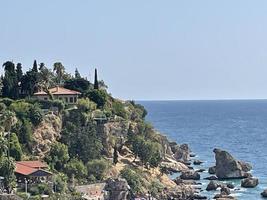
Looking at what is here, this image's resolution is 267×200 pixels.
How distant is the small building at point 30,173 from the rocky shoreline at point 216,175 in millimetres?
21818

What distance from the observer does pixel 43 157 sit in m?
Answer: 104

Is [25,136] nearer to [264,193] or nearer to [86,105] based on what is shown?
[86,105]

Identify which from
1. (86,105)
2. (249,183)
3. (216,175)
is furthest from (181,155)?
(86,105)

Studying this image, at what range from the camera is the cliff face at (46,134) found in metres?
106

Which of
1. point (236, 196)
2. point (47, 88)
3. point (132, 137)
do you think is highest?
point (47, 88)

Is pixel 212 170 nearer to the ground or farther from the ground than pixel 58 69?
nearer to the ground

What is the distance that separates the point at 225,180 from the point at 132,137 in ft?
63.0

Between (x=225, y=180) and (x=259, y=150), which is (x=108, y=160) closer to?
(x=225, y=180)

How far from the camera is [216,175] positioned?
5108 inches

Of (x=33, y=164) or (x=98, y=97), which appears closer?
(x=33, y=164)

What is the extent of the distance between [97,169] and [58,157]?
6046 mm

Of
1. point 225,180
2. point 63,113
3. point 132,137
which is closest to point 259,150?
point 225,180

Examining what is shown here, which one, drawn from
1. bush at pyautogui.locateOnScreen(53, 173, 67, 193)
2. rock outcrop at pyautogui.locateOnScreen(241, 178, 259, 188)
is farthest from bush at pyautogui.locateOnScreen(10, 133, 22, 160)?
rock outcrop at pyautogui.locateOnScreen(241, 178, 259, 188)

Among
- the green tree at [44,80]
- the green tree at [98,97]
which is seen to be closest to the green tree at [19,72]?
the green tree at [44,80]
